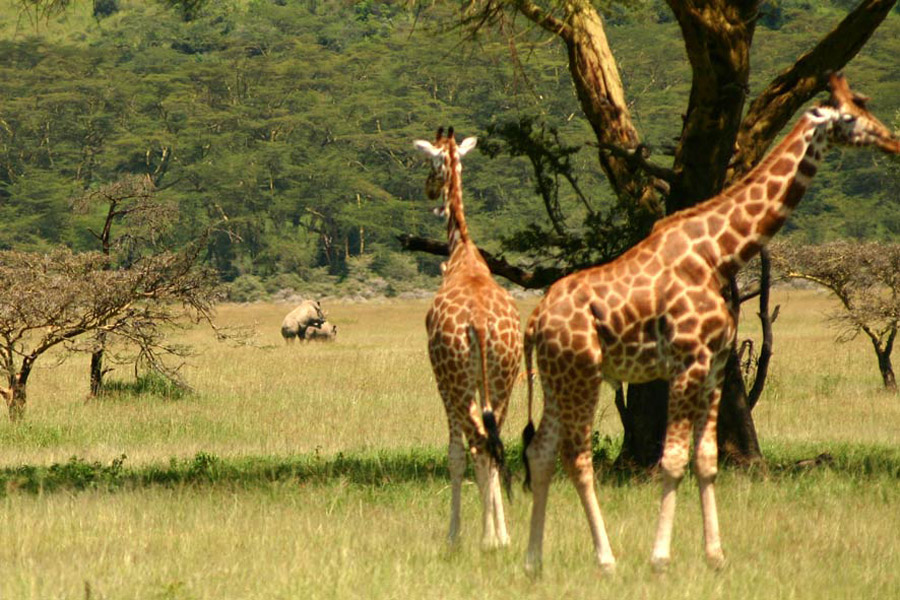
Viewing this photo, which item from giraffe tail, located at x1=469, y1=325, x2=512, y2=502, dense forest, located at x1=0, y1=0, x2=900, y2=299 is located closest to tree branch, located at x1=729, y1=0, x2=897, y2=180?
giraffe tail, located at x1=469, y1=325, x2=512, y2=502

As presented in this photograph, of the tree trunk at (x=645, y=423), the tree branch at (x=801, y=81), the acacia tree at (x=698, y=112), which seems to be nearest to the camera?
the acacia tree at (x=698, y=112)

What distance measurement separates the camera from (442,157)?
30.3 feet

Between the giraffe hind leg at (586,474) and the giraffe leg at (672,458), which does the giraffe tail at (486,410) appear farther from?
the giraffe leg at (672,458)

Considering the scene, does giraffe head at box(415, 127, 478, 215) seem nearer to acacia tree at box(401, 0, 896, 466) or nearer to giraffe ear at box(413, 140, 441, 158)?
giraffe ear at box(413, 140, 441, 158)

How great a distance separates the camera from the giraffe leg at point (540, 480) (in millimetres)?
7348

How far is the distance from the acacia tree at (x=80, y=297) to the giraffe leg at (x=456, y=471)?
29.8ft

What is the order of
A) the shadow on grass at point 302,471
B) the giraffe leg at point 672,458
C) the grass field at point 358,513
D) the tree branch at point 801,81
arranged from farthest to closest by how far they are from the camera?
the shadow on grass at point 302,471 → the tree branch at point 801,81 → the grass field at point 358,513 → the giraffe leg at point 672,458

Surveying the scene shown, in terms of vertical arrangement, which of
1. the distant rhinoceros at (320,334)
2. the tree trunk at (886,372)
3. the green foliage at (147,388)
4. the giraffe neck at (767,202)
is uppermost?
the giraffe neck at (767,202)

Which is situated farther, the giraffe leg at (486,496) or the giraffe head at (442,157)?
the giraffe head at (442,157)

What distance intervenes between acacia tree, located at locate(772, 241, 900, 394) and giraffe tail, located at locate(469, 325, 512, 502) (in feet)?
44.0

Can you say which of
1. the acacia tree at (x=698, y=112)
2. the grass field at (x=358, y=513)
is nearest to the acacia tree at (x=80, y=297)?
the grass field at (x=358, y=513)

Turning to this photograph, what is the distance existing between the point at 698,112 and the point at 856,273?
1151 cm

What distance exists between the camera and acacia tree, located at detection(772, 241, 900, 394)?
68.2 ft

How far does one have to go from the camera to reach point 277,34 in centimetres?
11012
